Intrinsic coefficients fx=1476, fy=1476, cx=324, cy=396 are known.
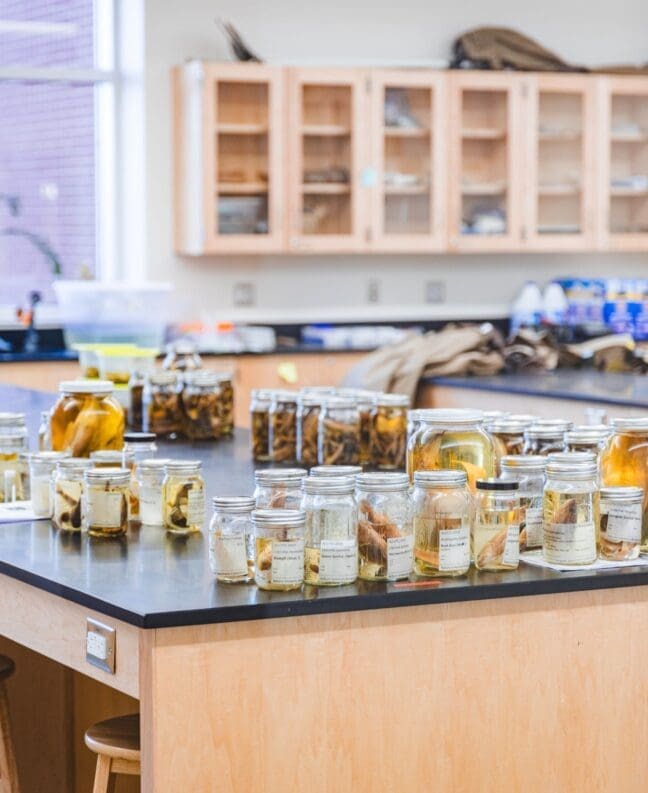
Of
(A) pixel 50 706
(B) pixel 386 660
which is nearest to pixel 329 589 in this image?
(B) pixel 386 660

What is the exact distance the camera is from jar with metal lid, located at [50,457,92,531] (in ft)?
8.73

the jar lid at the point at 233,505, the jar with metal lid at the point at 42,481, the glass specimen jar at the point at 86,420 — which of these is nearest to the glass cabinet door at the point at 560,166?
the glass specimen jar at the point at 86,420

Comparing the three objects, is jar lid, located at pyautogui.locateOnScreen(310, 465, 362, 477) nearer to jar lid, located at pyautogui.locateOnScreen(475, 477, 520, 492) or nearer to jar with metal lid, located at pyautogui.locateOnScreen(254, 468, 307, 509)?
jar with metal lid, located at pyautogui.locateOnScreen(254, 468, 307, 509)

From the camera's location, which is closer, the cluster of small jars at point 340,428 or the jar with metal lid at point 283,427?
the cluster of small jars at point 340,428

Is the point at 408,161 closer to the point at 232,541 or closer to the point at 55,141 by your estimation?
the point at 55,141

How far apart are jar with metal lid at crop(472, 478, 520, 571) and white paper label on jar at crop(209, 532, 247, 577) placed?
368mm

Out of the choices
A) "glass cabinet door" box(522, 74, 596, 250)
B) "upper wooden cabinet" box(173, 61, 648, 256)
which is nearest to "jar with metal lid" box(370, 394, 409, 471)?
"upper wooden cabinet" box(173, 61, 648, 256)

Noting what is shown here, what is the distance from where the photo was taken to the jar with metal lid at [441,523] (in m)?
2.24

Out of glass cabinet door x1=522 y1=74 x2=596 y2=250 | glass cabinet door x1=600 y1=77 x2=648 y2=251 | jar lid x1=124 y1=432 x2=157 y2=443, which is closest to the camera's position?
jar lid x1=124 y1=432 x2=157 y2=443

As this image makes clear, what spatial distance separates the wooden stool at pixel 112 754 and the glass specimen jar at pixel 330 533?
1.38ft

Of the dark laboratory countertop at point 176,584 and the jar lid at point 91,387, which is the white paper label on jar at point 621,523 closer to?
the dark laboratory countertop at point 176,584

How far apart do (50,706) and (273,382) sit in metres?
3.78

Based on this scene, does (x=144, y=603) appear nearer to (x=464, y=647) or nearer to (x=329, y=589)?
(x=329, y=589)

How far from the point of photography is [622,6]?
802 cm
